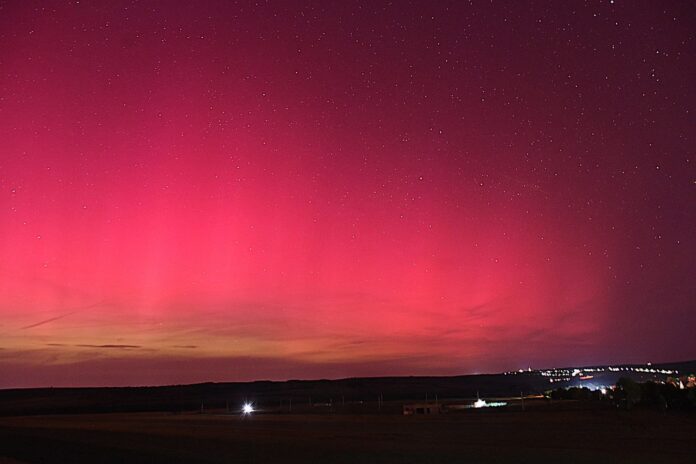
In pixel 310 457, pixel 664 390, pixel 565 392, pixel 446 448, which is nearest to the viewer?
pixel 310 457

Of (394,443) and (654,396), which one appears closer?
(394,443)

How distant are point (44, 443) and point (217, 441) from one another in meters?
11.0

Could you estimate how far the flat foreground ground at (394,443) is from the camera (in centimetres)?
2730

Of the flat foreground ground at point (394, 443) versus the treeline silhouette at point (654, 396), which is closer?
the flat foreground ground at point (394, 443)

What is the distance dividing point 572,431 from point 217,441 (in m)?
20.2

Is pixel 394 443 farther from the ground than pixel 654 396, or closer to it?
closer to it

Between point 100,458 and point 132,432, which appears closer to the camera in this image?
point 100,458

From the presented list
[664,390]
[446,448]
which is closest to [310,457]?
[446,448]

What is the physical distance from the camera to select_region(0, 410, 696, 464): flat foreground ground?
27.3 metres

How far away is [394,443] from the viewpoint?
33562 millimetres

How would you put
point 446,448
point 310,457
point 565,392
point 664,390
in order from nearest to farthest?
point 310,457, point 446,448, point 664,390, point 565,392

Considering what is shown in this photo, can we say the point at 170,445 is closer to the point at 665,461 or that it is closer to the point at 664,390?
the point at 665,461

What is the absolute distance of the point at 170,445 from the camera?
116 ft

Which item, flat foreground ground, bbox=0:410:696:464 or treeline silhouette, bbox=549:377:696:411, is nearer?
flat foreground ground, bbox=0:410:696:464
